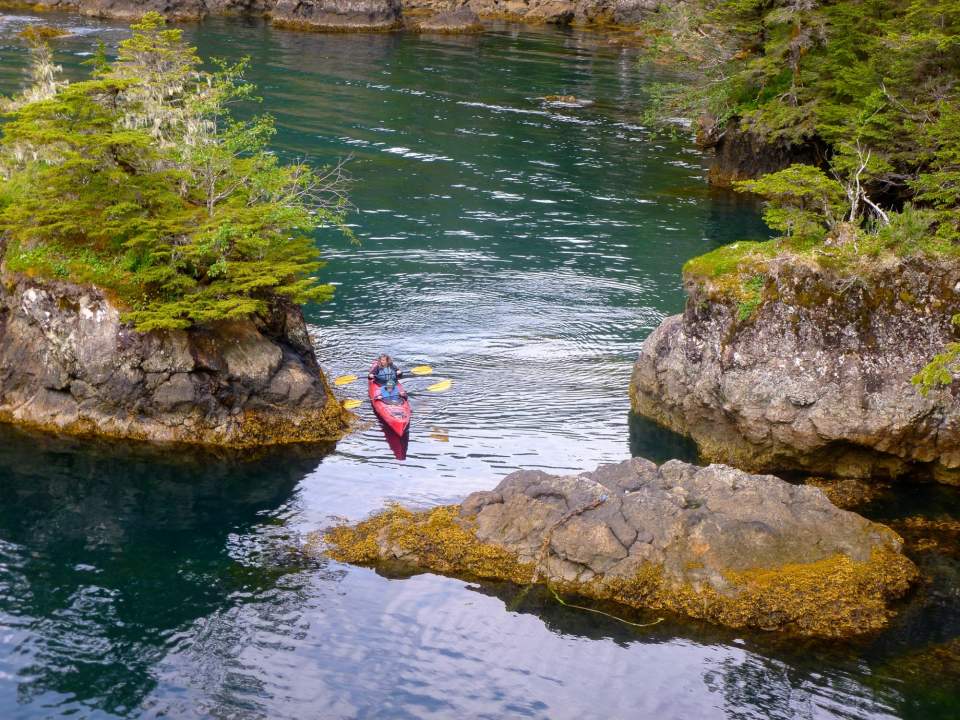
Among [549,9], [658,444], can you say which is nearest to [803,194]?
[658,444]

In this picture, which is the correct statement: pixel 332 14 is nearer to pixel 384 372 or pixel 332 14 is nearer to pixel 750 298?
pixel 384 372

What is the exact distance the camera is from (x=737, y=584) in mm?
17750

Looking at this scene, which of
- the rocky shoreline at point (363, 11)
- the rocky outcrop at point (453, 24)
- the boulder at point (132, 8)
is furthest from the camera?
the rocky outcrop at point (453, 24)

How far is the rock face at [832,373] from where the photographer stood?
21.8m

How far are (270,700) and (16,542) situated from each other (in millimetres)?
7242

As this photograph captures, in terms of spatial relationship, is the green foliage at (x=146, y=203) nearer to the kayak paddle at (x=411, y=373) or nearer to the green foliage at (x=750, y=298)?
the kayak paddle at (x=411, y=373)

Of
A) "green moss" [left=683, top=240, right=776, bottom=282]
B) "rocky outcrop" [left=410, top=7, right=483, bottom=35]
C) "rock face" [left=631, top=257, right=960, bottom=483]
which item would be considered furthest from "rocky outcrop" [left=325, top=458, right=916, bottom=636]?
"rocky outcrop" [left=410, top=7, right=483, bottom=35]

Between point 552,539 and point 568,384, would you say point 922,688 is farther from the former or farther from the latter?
point 568,384

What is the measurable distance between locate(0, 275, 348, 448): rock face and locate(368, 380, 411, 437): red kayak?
1101 mm

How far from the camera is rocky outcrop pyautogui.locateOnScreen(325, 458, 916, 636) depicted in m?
17.7

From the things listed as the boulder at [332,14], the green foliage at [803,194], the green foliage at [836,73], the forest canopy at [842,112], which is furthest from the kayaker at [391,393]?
the boulder at [332,14]

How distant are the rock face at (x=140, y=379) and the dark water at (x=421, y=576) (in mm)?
845

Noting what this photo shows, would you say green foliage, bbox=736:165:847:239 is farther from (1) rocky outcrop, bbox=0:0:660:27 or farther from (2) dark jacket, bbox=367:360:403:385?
(1) rocky outcrop, bbox=0:0:660:27

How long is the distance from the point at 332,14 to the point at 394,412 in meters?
63.6
